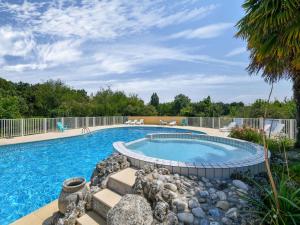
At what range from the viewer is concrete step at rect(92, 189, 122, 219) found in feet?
10.8

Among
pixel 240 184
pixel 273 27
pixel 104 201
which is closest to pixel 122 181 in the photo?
pixel 104 201

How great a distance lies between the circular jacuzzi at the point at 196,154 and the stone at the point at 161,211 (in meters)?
0.89

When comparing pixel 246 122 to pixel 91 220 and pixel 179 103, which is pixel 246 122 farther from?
pixel 179 103

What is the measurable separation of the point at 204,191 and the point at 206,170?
55cm

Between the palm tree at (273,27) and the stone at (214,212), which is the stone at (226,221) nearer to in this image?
the stone at (214,212)

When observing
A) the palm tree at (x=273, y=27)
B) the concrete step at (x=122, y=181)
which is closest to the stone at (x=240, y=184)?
the concrete step at (x=122, y=181)

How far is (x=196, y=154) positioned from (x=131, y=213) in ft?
13.9

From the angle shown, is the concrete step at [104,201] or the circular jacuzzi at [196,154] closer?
the concrete step at [104,201]

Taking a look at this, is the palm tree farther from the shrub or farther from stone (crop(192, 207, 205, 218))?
the shrub

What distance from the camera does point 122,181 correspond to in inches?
142

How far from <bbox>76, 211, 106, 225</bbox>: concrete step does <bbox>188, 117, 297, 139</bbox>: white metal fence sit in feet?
22.3

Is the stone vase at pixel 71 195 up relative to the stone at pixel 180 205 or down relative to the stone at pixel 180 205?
down

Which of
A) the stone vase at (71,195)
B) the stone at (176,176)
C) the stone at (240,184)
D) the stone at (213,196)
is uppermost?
the stone at (176,176)

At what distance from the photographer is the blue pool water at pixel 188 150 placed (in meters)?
6.07
